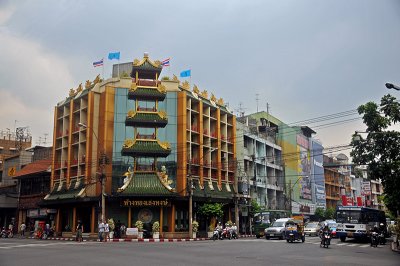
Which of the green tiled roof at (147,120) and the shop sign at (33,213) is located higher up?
the green tiled roof at (147,120)

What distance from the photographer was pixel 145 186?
136 feet

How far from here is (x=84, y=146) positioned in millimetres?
45688

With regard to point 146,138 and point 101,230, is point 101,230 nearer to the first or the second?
point 101,230

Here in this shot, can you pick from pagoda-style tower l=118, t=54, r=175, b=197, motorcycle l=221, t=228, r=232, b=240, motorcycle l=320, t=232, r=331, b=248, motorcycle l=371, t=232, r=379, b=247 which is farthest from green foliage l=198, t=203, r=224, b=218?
motorcycle l=320, t=232, r=331, b=248

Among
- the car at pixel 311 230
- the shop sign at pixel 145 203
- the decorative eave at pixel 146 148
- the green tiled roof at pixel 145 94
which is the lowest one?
the car at pixel 311 230

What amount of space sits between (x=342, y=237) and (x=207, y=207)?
49.6 feet

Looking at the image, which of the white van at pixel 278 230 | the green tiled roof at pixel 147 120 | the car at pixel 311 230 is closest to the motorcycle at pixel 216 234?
the white van at pixel 278 230


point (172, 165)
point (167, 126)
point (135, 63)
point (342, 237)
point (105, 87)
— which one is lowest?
point (342, 237)

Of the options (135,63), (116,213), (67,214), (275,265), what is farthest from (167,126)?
(275,265)

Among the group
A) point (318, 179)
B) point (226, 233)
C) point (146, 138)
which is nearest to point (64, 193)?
point (146, 138)

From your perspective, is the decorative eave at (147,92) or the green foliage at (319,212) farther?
the green foliage at (319,212)

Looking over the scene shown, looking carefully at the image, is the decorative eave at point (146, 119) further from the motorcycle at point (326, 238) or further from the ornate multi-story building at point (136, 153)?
the motorcycle at point (326, 238)

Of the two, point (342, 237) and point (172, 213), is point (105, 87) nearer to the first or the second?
point (172, 213)

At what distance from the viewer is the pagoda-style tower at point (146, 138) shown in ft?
136
